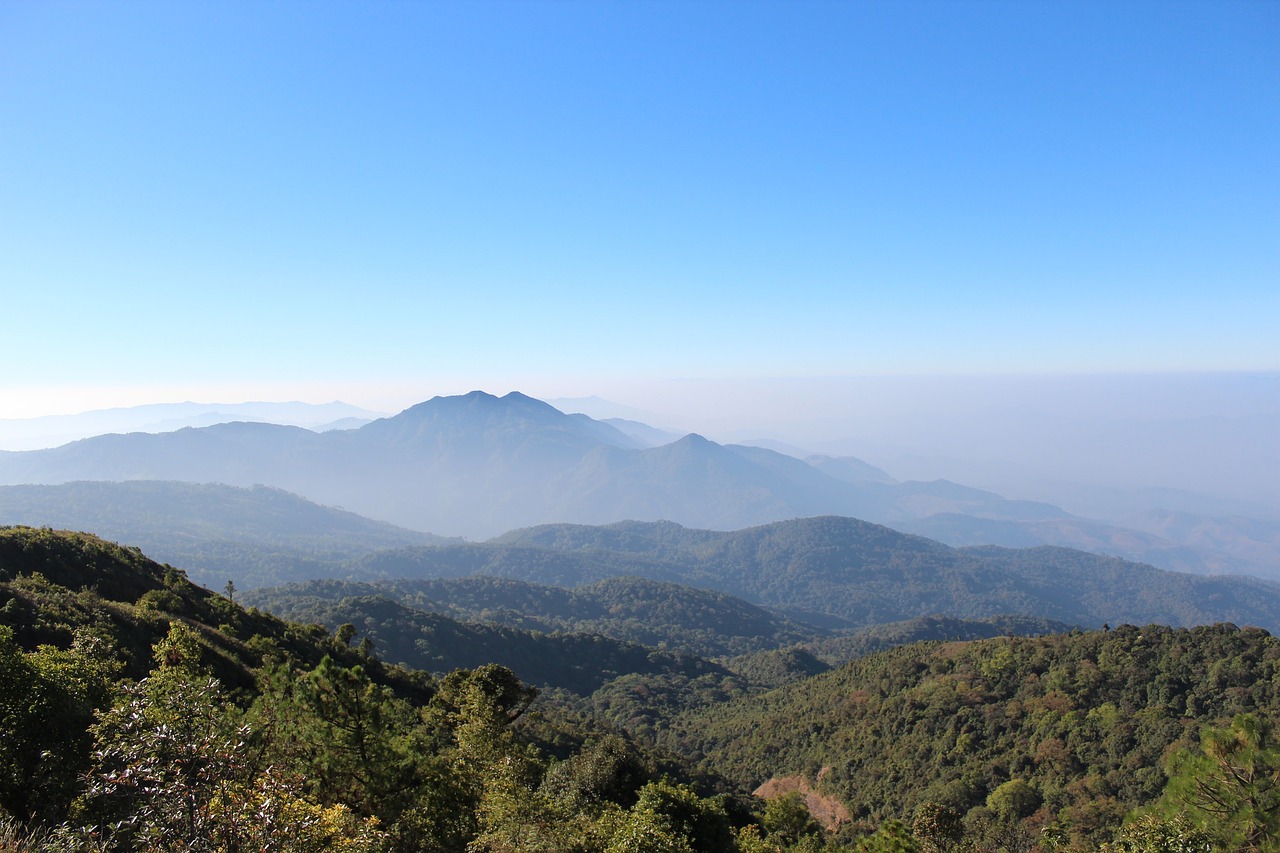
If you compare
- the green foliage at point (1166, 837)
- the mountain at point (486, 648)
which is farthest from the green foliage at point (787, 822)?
the mountain at point (486, 648)

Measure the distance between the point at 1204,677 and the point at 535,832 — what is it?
7380cm

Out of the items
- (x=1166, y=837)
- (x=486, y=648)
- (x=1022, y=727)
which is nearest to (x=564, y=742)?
(x=1166, y=837)

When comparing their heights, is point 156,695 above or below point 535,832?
above

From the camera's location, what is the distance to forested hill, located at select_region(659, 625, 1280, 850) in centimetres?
5088

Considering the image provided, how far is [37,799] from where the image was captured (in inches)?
454

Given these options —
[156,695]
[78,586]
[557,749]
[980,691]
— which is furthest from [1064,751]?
[78,586]

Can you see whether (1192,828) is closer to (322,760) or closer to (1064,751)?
(322,760)

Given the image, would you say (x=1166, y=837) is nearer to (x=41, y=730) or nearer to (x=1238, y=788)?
(x=1238, y=788)

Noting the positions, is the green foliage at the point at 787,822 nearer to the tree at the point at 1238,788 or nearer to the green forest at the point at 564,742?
the green forest at the point at 564,742

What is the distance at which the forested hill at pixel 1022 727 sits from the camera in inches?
2003

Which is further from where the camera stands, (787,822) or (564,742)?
(564,742)

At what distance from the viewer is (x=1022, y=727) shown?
208ft

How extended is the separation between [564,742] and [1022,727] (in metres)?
47.1

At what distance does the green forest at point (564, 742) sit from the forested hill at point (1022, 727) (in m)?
0.30
